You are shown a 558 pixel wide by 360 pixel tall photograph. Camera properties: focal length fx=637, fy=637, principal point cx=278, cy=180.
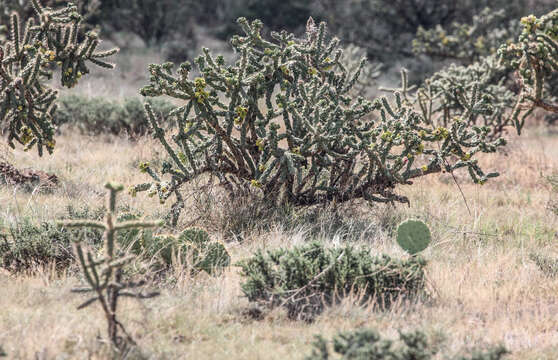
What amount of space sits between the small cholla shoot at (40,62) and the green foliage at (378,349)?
3607mm

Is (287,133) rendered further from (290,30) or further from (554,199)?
(290,30)

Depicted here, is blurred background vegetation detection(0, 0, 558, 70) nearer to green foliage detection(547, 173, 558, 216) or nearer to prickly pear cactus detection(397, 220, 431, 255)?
green foliage detection(547, 173, 558, 216)

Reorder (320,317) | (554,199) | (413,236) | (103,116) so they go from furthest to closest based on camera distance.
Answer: (103,116), (554,199), (413,236), (320,317)

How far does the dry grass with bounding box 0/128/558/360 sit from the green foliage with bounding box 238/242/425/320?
0.39 feet

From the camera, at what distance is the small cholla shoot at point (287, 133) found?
4.68m

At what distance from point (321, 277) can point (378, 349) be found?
953 mm

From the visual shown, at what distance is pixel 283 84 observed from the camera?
4859 mm

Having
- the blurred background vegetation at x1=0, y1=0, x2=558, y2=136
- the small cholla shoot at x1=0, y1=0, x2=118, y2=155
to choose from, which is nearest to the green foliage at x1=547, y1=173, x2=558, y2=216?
the blurred background vegetation at x1=0, y1=0, x2=558, y2=136

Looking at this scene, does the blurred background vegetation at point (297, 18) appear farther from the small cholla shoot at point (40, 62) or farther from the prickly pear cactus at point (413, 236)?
the prickly pear cactus at point (413, 236)

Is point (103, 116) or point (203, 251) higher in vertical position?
point (103, 116)

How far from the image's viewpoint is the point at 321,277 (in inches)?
148

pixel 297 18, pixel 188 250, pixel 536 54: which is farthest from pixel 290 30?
pixel 188 250

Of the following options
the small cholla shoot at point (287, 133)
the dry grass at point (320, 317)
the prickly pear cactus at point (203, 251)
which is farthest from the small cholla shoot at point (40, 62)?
the prickly pear cactus at point (203, 251)

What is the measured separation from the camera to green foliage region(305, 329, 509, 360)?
2811mm
